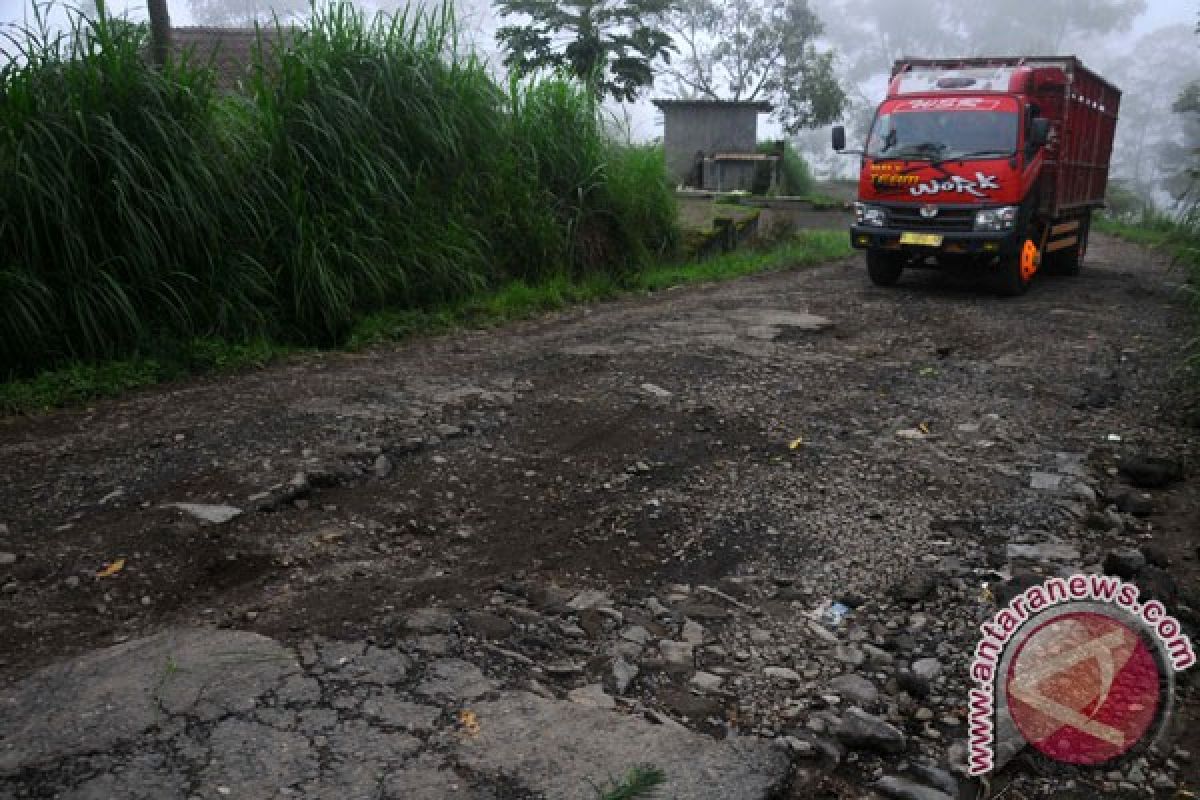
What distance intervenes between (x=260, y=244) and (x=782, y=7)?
34.9 meters

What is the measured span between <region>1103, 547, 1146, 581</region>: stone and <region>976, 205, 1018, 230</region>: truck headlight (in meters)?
6.40

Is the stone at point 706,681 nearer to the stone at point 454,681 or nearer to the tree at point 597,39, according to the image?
the stone at point 454,681

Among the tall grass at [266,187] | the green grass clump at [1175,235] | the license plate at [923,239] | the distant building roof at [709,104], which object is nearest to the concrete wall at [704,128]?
the distant building roof at [709,104]

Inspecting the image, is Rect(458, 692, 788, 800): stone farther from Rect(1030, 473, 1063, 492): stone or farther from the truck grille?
the truck grille

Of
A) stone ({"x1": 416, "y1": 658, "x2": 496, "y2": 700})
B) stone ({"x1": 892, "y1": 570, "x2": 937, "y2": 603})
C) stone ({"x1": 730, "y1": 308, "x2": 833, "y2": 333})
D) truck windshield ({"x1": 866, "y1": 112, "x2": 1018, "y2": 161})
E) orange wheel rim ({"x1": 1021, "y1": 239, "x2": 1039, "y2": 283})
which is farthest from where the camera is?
orange wheel rim ({"x1": 1021, "y1": 239, "x2": 1039, "y2": 283})

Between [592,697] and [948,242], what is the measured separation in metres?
7.93

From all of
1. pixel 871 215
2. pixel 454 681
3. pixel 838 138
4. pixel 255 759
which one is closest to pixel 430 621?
pixel 454 681

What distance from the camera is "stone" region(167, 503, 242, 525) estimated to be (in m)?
3.59

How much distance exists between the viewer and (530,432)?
4793mm

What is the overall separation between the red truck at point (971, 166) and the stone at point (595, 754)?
795cm

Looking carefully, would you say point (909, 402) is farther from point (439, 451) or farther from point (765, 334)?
point (439, 451)

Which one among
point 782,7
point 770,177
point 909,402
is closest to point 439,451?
point 909,402

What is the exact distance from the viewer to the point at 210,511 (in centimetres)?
365

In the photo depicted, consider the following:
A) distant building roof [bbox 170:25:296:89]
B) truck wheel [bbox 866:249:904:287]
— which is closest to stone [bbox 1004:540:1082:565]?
distant building roof [bbox 170:25:296:89]
